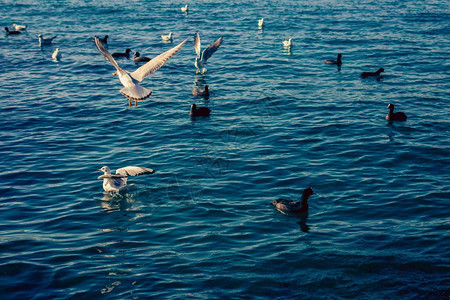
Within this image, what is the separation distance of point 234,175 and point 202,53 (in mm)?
15084

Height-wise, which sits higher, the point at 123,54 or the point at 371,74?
the point at 123,54

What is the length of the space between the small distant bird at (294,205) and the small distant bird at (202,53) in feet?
57.7

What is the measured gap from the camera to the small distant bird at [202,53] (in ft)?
108

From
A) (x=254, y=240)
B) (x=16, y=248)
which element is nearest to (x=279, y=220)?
(x=254, y=240)

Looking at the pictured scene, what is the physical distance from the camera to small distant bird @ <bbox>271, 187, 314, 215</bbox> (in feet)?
54.4

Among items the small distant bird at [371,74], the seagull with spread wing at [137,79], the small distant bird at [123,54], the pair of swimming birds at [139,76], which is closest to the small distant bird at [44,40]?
the small distant bird at [123,54]

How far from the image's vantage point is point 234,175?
19719 millimetres

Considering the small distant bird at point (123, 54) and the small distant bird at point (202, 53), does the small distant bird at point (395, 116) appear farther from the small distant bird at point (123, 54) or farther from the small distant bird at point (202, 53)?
the small distant bird at point (123, 54)

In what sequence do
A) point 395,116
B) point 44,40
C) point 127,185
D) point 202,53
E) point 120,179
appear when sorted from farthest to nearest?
point 44,40
point 202,53
point 395,116
point 127,185
point 120,179

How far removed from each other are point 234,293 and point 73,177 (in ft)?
30.8

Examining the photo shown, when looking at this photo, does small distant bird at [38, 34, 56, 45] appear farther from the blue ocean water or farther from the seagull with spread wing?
the seagull with spread wing

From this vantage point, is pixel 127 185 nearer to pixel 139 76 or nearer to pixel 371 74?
pixel 139 76

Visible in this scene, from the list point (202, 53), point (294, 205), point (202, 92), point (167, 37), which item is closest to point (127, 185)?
point (294, 205)

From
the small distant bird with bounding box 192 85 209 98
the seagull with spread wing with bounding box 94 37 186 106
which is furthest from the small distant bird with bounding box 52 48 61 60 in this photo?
the seagull with spread wing with bounding box 94 37 186 106
